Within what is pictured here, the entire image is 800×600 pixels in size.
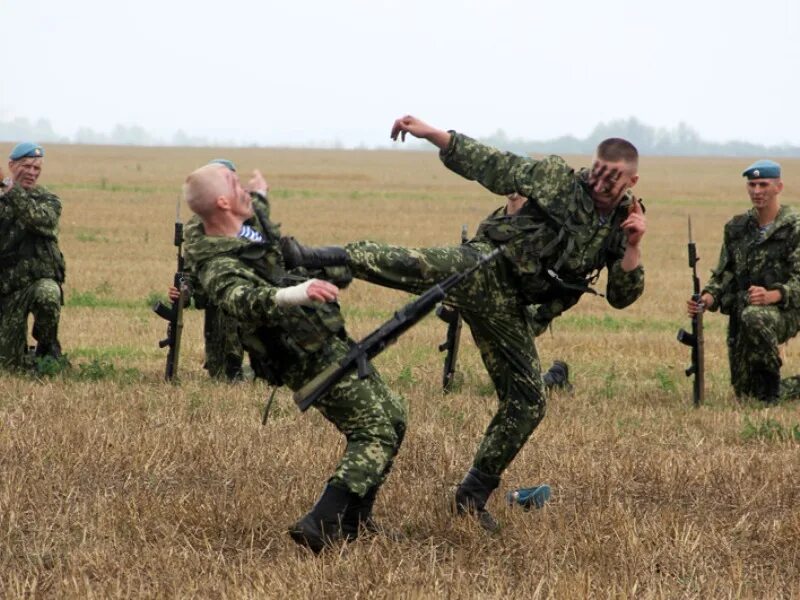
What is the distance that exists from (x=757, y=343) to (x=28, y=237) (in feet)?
20.2

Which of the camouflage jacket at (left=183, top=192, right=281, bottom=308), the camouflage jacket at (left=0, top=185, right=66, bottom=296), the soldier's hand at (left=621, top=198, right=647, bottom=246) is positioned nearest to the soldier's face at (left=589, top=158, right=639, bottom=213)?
the soldier's hand at (left=621, top=198, right=647, bottom=246)

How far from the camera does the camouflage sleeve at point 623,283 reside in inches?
259

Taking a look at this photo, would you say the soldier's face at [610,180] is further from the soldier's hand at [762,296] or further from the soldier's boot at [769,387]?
the soldier's boot at [769,387]

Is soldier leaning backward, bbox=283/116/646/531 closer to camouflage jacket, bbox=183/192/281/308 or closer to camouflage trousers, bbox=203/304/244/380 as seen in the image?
camouflage jacket, bbox=183/192/281/308

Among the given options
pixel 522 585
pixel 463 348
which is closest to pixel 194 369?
pixel 463 348

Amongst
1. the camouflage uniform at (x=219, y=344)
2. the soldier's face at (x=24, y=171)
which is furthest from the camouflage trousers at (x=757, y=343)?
the soldier's face at (x=24, y=171)

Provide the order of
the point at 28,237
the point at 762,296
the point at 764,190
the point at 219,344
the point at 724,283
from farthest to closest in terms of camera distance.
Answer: the point at 219,344, the point at 28,237, the point at 724,283, the point at 764,190, the point at 762,296

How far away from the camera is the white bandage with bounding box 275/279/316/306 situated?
527 centimetres

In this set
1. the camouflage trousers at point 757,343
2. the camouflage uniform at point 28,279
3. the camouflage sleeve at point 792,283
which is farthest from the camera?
the camouflage uniform at point 28,279

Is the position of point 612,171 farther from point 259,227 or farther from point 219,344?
point 219,344

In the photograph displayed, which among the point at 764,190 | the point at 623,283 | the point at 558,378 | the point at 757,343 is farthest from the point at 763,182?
the point at 623,283

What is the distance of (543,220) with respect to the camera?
6488mm

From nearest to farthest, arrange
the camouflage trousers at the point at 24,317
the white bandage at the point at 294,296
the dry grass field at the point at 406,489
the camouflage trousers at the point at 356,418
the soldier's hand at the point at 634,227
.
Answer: the white bandage at the point at 294,296 → the dry grass field at the point at 406,489 → the camouflage trousers at the point at 356,418 → the soldier's hand at the point at 634,227 → the camouflage trousers at the point at 24,317

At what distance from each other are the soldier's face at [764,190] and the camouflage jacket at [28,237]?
18.6 feet
